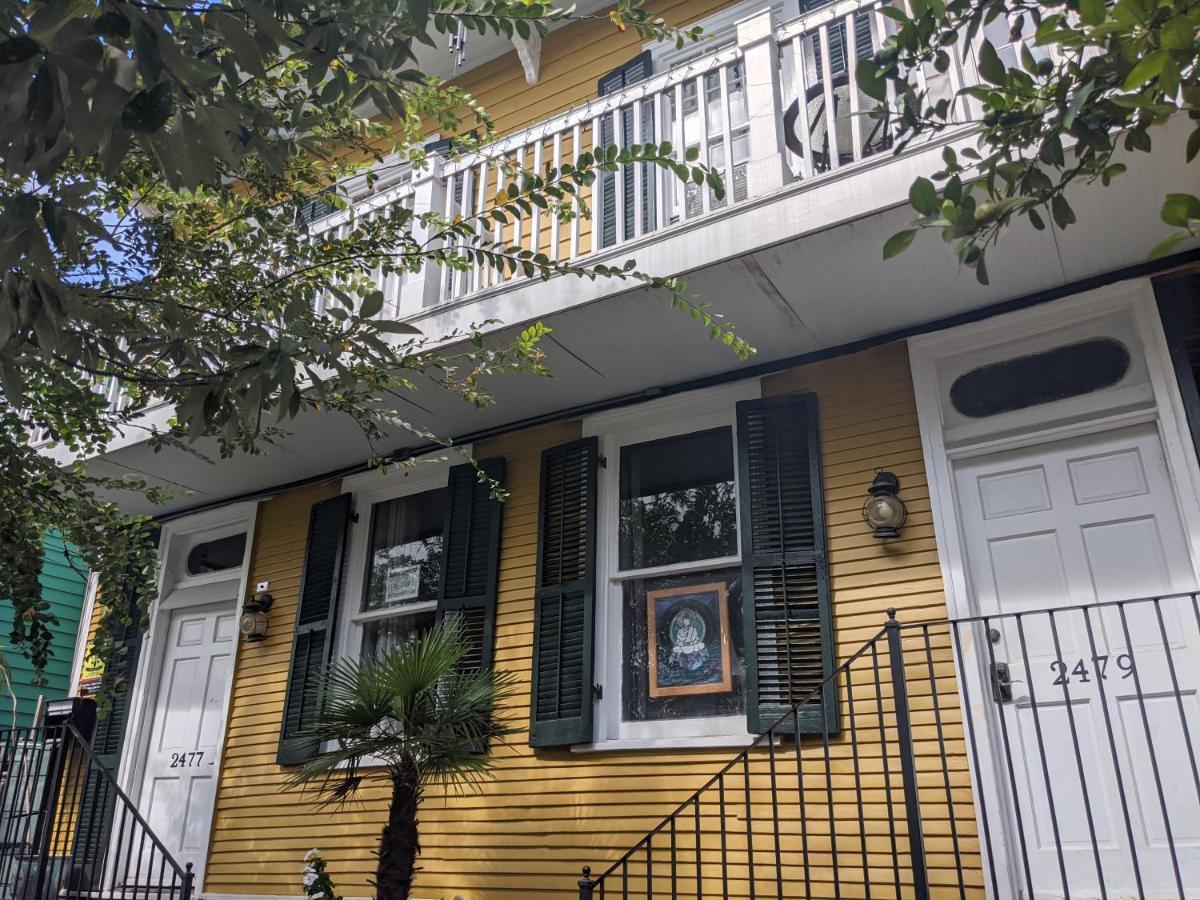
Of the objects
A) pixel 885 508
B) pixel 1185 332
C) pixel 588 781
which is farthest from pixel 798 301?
pixel 588 781

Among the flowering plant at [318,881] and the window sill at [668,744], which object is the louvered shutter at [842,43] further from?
the flowering plant at [318,881]

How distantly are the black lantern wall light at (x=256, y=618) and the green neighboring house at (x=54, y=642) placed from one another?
287 centimetres

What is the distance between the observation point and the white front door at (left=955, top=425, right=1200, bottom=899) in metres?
4.04

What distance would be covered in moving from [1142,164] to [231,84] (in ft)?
11.3

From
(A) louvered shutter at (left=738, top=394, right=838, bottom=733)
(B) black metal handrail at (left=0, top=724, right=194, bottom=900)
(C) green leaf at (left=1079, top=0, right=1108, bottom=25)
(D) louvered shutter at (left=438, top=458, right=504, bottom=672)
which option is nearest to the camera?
(C) green leaf at (left=1079, top=0, right=1108, bottom=25)

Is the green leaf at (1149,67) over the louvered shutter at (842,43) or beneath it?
beneath

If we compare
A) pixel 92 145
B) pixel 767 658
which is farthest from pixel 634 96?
pixel 92 145

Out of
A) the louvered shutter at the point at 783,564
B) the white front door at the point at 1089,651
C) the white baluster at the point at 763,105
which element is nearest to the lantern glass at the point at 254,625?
the louvered shutter at the point at 783,564

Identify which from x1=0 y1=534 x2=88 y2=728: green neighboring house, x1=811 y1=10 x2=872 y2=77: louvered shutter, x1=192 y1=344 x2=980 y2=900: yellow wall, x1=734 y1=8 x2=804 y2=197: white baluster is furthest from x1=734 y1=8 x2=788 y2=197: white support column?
x1=0 y1=534 x2=88 y2=728: green neighboring house

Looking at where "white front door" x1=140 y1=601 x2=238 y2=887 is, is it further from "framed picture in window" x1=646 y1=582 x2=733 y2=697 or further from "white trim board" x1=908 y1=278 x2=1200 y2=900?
"white trim board" x1=908 y1=278 x2=1200 y2=900

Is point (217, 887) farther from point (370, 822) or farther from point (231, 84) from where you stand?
point (231, 84)

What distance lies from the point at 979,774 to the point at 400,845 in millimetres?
2557

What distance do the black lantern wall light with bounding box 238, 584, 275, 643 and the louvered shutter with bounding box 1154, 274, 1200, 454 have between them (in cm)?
578

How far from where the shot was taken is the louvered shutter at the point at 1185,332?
4.34 metres
